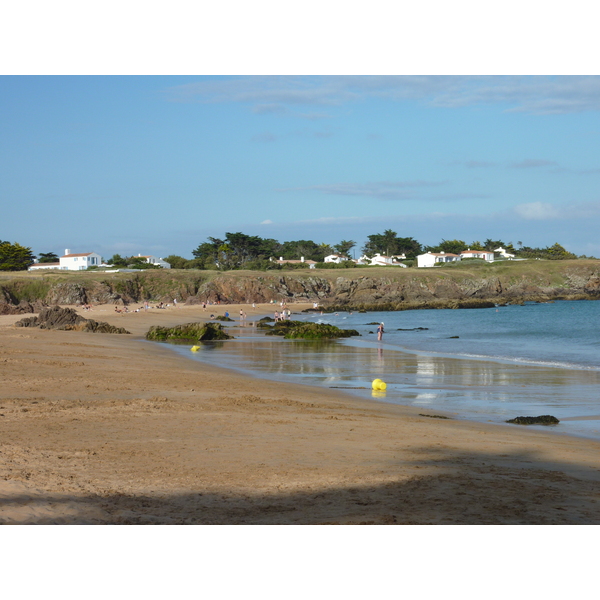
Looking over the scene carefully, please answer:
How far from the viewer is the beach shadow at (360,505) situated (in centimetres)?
521

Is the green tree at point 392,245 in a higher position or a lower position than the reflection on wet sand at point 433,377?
higher

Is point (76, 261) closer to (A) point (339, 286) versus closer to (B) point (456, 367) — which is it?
(A) point (339, 286)

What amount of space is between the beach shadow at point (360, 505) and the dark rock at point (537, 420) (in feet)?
18.2

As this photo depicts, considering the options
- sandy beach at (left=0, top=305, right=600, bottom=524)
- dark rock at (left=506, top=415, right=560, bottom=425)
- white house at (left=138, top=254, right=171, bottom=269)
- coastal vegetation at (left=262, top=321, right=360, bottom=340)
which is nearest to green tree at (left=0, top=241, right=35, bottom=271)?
white house at (left=138, top=254, right=171, bottom=269)

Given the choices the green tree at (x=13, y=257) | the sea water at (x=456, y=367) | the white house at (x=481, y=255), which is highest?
the white house at (x=481, y=255)

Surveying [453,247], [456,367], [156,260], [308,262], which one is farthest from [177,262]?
[456,367]

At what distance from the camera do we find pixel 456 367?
22.8 meters

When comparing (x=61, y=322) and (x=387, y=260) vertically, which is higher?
(x=387, y=260)

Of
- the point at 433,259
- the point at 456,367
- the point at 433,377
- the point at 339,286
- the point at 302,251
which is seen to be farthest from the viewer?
the point at 302,251

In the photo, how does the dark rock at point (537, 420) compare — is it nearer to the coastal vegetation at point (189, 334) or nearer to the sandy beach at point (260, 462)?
the sandy beach at point (260, 462)

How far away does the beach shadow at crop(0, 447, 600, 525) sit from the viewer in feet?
17.1

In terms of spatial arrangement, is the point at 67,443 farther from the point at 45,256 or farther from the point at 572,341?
the point at 45,256

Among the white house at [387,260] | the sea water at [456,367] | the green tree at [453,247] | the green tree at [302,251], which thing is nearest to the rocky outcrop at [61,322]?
the sea water at [456,367]

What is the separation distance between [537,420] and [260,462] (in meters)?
7.39
